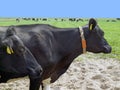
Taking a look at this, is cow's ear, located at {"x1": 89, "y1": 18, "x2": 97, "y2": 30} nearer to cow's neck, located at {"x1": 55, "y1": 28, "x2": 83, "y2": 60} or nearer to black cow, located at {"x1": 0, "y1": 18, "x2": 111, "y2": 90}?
black cow, located at {"x1": 0, "y1": 18, "x2": 111, "y2": 90}

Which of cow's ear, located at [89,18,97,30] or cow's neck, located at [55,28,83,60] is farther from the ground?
cow's ear, located at [89,18,97,30]

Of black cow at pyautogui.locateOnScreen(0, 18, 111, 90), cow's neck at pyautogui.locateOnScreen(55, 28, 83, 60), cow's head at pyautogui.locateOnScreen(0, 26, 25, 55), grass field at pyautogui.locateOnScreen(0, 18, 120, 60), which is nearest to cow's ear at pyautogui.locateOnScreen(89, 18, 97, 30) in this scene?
black cow at pyautogui.locateOnScreen(0, 18, 111, 90)

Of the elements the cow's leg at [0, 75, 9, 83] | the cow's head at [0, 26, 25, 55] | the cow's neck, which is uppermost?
the cow's head at [0, 26, 25, 55]

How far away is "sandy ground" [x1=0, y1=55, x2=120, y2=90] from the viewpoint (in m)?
10.2

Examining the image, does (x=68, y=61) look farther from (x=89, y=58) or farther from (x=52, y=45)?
(x=89, y=58)

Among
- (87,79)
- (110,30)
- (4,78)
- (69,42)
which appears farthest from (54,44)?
(110,30)

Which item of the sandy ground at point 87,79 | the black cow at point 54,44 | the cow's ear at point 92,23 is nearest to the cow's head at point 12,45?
the black cow at point 54,44

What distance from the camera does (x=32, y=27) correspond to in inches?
350

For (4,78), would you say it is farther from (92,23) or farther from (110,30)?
(110,30)

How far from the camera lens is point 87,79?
11023 millimetres

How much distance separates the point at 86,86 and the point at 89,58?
5.84 meters

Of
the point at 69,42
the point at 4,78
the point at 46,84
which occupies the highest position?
the point at 69,42

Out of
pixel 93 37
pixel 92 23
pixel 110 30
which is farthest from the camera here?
pixel 110 30

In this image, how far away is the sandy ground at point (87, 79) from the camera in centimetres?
1018
